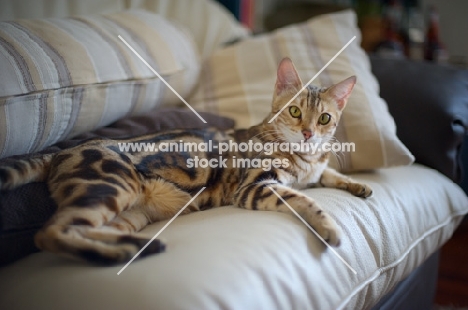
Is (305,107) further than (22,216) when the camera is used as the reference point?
Yes

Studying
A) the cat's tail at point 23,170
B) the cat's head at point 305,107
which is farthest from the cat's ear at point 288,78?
the cat's tail at point 23,170

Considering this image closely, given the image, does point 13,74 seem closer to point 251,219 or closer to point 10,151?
point 10,151

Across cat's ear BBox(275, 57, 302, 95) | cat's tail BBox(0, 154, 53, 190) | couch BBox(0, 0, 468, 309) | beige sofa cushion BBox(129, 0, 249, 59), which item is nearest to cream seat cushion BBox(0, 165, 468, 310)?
couch BBox(0, 0, 468, 309)

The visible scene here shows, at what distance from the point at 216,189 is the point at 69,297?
0.46 meters

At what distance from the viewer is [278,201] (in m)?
0.93

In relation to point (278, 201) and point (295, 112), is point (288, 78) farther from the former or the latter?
point (278, 201)

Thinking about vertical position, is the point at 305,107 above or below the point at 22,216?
above

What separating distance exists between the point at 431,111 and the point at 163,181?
30.9 inches

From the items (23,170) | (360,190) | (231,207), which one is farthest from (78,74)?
(360,190)

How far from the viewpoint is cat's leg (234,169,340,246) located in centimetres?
84

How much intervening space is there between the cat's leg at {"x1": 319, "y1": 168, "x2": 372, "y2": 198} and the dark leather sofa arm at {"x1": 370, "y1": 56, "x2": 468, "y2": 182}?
337mm

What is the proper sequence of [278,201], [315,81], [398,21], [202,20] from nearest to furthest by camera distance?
[278,201] → [315,81] → [202,20] → [398,21]

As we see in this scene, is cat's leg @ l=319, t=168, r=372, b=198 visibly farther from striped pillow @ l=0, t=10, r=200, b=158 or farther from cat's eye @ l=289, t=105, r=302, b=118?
striped pillow @ l=0, t=10, r=200, b=158

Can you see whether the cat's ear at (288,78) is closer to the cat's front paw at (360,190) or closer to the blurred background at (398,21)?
the cat's front paw at (360,190)
